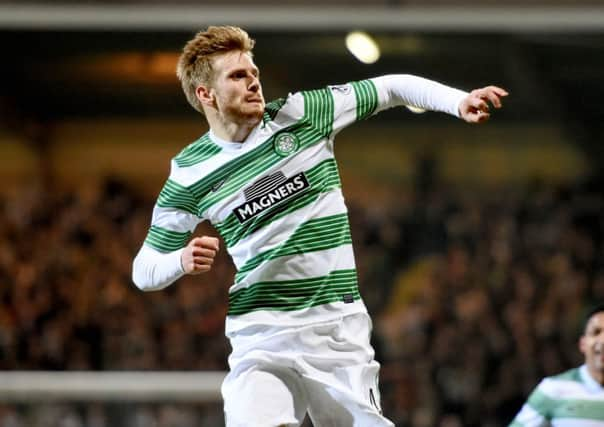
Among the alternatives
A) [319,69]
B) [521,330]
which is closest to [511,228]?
[521,330]

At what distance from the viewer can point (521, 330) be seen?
6.79 m

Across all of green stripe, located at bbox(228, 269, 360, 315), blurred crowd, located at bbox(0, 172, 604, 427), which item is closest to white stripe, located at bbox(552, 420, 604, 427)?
green stripe, located at bbox(228, 269, 360, 315)

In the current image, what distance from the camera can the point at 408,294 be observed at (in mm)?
7422

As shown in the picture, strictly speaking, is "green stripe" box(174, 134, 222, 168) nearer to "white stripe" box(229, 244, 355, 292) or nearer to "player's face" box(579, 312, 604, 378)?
"white stripe" box(229, 244, 355, 292)

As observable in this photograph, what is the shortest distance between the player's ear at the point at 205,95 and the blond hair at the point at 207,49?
1 centimetres

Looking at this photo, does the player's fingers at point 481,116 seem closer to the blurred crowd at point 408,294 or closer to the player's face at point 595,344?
the player's face at point 595,344

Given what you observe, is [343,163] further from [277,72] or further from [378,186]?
[277,72]

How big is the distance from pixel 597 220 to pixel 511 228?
0.55m

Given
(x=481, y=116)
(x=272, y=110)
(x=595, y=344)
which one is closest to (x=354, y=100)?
(x=272, y=110)

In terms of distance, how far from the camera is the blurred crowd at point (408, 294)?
6574 millimetres

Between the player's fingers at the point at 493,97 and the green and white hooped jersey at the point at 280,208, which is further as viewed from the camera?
the green and white hooped jersey at the point at 280,208

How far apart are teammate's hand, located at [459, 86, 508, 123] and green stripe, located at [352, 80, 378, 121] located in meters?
0.34

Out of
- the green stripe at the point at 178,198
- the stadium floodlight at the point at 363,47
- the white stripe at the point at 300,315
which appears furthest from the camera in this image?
the stadium floodlight at the point at 363,47

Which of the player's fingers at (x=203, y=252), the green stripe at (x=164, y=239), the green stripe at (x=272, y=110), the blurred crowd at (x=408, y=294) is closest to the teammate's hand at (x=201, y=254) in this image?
the player's fingers at (x=203, y=252)
